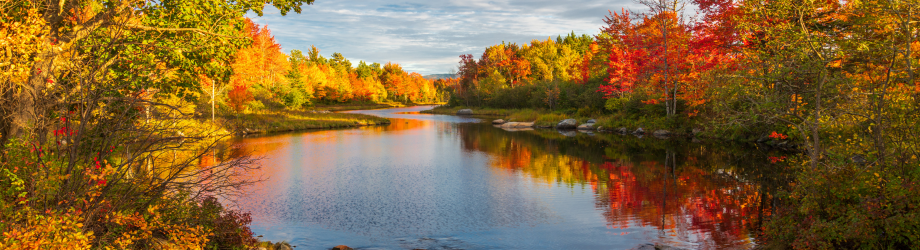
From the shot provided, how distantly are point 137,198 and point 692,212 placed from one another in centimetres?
1059

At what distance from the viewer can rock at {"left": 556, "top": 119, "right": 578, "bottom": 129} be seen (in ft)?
126

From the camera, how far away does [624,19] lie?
4628cm

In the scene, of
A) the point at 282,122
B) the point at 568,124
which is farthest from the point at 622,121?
the point at 282,122

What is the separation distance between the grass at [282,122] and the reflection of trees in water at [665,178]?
46.7ft

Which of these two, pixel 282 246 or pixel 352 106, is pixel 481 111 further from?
pixel 282 246

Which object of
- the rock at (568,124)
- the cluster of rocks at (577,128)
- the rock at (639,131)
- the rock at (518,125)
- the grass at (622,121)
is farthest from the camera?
the rock at (518,125)

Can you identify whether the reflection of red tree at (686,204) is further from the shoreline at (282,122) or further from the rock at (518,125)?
the rock at (518,125)

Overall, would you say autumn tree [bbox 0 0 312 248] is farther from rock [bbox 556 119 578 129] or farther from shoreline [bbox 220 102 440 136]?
Result: rock [bbox 556 119 578 129]

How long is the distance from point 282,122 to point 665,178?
28.8 meters

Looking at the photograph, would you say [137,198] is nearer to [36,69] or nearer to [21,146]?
[21,146]

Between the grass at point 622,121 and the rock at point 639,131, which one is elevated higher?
the grass at point 622,121

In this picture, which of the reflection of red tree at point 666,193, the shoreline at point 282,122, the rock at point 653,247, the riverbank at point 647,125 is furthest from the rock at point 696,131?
the shoreline at point 282,122

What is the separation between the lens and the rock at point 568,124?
126 feet

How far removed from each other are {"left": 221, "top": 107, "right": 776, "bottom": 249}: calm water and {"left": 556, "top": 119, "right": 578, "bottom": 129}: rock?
45.9ft
